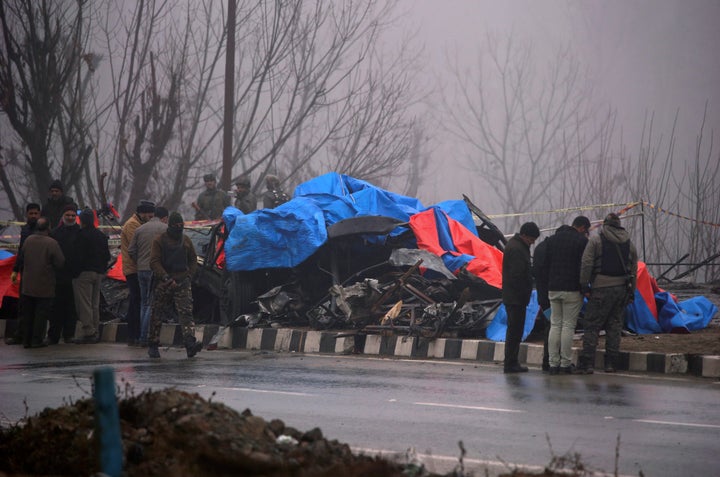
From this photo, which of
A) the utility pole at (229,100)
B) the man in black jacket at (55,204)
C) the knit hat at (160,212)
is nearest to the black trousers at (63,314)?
the man in black jacket at (55,204)

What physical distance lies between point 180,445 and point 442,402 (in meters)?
3.95

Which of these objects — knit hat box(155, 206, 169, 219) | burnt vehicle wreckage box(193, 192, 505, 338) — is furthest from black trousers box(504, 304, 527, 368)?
knit hat box(155, 206, 169, 219)

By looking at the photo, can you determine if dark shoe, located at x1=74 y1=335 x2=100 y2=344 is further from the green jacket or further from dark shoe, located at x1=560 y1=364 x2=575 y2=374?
dark shoe, located at x1=560 y1=364 x2=575 y2=374

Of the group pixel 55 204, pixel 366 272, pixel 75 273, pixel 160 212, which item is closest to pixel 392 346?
pixel 366 272

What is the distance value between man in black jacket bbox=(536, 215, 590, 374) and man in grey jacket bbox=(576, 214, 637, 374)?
4.6 inches

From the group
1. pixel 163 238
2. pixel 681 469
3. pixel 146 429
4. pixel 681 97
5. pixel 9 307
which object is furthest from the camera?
pixel 681 97

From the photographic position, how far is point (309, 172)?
123 feet

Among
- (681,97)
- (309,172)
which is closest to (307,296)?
(309,172)

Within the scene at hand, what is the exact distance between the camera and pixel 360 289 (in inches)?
588

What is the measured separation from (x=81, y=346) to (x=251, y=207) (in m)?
4.49

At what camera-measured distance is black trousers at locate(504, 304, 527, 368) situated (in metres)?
12.1

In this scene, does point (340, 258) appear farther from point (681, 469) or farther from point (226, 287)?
point (681, 469)

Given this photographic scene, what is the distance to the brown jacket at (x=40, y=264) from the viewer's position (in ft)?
49.5

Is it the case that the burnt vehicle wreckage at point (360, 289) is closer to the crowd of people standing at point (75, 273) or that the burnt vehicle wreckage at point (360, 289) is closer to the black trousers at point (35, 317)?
the crowd of people standing at point (75, 273)
